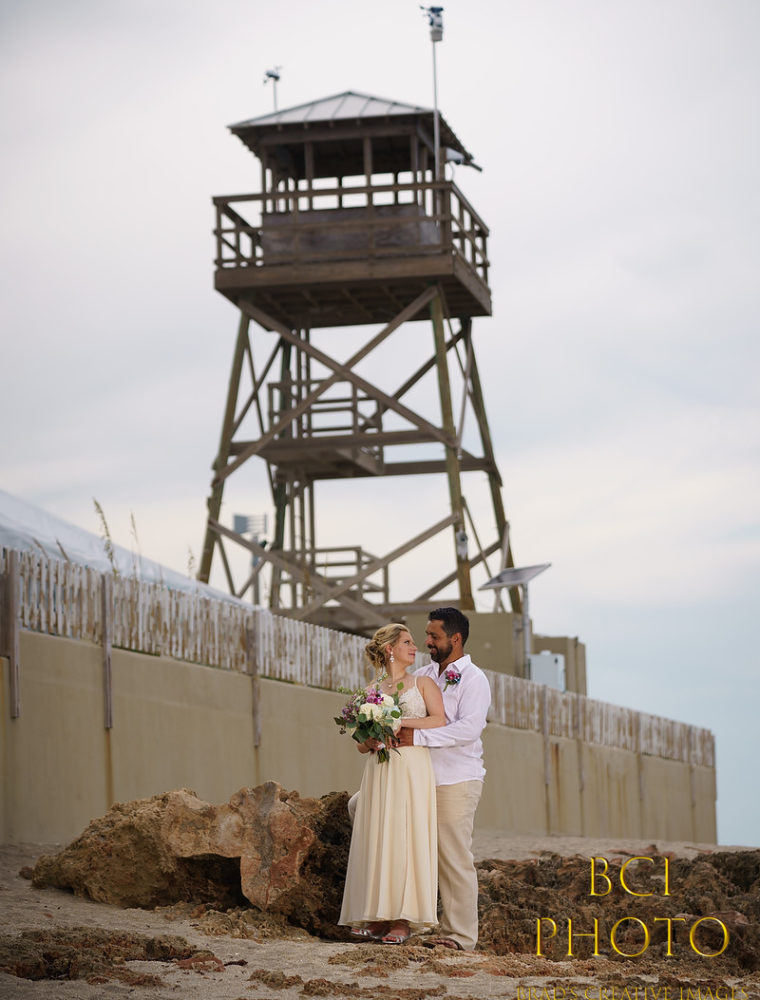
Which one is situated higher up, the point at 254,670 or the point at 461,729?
the point at 254,670

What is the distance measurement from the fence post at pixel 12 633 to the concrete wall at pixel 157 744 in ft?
0.23

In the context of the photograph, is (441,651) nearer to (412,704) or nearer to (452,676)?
(452,676)

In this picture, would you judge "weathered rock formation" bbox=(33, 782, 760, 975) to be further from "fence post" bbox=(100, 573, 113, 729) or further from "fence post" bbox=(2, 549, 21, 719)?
"fence post" bbox=(100, 573, 113, 729)

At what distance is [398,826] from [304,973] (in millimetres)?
1291

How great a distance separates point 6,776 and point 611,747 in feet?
63.0

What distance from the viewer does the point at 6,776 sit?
1277 centimetres

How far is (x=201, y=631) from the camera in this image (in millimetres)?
17016

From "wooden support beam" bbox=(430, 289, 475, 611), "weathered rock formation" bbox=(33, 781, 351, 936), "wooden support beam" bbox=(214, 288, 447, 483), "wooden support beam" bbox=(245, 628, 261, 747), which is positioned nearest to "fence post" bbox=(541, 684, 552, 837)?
"wooden support beam" bbox=(430, 289, 475, 611)

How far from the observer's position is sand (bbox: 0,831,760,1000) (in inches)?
324

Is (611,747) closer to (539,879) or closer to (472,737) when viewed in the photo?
(539,879)

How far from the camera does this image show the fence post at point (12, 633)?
42.8 feet

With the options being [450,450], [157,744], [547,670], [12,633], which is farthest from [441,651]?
[547,670]

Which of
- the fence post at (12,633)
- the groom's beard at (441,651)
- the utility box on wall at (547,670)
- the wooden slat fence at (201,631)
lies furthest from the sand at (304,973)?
the utility box on wall at (547,670)

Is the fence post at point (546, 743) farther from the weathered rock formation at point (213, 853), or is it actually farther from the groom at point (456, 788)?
the groom at point (456, 788)
